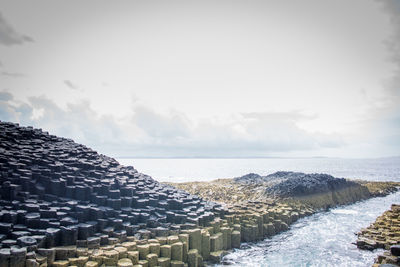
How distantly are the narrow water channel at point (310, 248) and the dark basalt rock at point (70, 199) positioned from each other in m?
2.28

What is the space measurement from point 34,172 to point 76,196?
1.85 metres

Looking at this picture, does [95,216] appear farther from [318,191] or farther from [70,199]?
[318,191]

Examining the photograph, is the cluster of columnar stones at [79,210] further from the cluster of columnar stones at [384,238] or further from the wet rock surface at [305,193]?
the wet rock surface at [305,193]

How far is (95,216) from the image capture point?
Result: 28.6 feet

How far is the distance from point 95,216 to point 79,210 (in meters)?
0.55

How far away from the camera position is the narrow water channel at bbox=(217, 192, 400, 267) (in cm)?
971

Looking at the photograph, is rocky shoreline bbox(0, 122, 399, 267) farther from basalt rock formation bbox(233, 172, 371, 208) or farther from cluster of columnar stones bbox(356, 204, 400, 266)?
basalt rock formation bbox(233, 172, 371, 208)

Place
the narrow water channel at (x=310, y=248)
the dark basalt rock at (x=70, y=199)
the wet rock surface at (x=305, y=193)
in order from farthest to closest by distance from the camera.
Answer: the wet rock surface at (x=305, y=193) < the narrow water channel at (x=310, y=248) < the dark basalt rock at (x=70, y=199)

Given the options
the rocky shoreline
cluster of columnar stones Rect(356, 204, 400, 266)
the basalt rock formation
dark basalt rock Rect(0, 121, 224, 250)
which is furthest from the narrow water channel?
the basalt rock formation

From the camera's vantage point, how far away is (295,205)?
1823 cm

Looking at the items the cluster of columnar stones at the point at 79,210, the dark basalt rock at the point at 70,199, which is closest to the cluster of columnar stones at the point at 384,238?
the cluster of columnar stones at the point at 79,210

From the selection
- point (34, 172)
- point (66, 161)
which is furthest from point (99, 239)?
point (66, 161)

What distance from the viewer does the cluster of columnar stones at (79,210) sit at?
711cm

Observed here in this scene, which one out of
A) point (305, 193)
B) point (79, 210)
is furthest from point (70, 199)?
point (305, 193)
